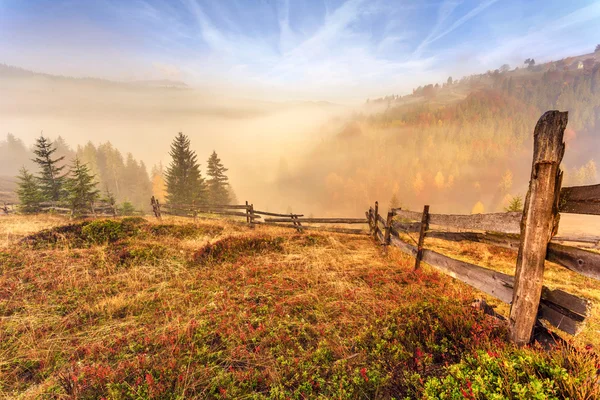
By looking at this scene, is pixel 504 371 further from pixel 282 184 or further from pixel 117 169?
pixel 282 184

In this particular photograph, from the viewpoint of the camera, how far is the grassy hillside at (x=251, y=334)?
2.76 m

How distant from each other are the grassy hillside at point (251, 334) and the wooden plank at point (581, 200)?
4.98 ft

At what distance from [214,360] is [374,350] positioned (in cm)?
247

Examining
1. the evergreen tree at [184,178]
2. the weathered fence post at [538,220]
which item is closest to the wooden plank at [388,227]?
the weathered fence post at [538,220]

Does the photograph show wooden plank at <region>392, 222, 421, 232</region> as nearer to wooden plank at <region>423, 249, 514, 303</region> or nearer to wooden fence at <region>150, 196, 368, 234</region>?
wooden plank at <region>423, 249, 514, 303</region>

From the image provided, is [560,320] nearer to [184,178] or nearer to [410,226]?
[410,226]

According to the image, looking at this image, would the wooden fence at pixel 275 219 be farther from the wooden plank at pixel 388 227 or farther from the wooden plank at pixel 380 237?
the wooden plank at pixel 388 227

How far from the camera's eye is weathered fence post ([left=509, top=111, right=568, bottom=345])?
2.79 metres

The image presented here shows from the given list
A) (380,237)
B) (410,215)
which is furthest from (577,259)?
(380,237)

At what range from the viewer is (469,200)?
431ft

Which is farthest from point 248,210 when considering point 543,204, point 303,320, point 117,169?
point 117,169

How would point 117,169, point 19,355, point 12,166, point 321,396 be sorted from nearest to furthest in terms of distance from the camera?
point 321,396 → point 19,355 → point 117,169 → point 12,166

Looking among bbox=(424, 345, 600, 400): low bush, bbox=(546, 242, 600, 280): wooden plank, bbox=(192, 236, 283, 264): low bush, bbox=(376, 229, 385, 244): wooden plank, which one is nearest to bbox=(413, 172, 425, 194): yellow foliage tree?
bbox=(376, 229, 385, 244): wooden plank

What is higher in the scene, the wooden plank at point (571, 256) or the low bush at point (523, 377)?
the wooden plank at point (571, 256)
